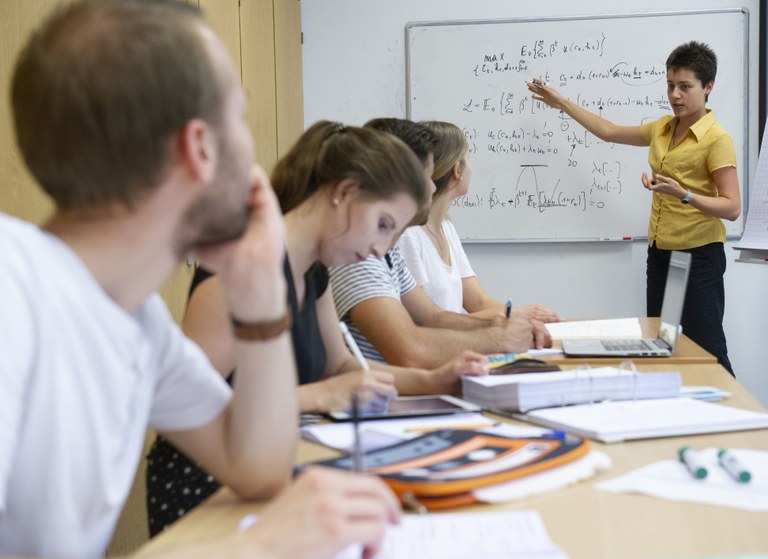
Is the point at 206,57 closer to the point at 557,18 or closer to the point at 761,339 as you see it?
the point at 557,18

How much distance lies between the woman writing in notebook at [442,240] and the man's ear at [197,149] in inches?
75.9

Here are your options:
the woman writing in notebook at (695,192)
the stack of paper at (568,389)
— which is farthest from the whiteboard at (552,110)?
the stack of paper at (568,389)

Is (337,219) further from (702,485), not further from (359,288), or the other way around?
(702,485)

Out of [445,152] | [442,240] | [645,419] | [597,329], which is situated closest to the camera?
[645,419]

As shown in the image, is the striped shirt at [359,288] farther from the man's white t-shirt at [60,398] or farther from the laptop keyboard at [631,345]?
the man's white t-shirt at [60,398]

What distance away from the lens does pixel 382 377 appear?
1.55m

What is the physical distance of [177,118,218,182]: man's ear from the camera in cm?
81

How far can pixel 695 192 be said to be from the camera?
386 centimetres

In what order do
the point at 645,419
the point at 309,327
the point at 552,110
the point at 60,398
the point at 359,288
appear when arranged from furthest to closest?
the point at 552,110
the point at 359,288
the point at 309,327
the point at 645,419
the point at 60,398

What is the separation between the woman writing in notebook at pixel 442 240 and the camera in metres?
2.79

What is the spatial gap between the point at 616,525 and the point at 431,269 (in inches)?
75.7

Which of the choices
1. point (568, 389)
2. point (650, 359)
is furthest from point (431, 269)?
point (568, 389)

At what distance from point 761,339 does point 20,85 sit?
414 cm

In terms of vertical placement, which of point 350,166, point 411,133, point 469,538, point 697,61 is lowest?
point 469,538
